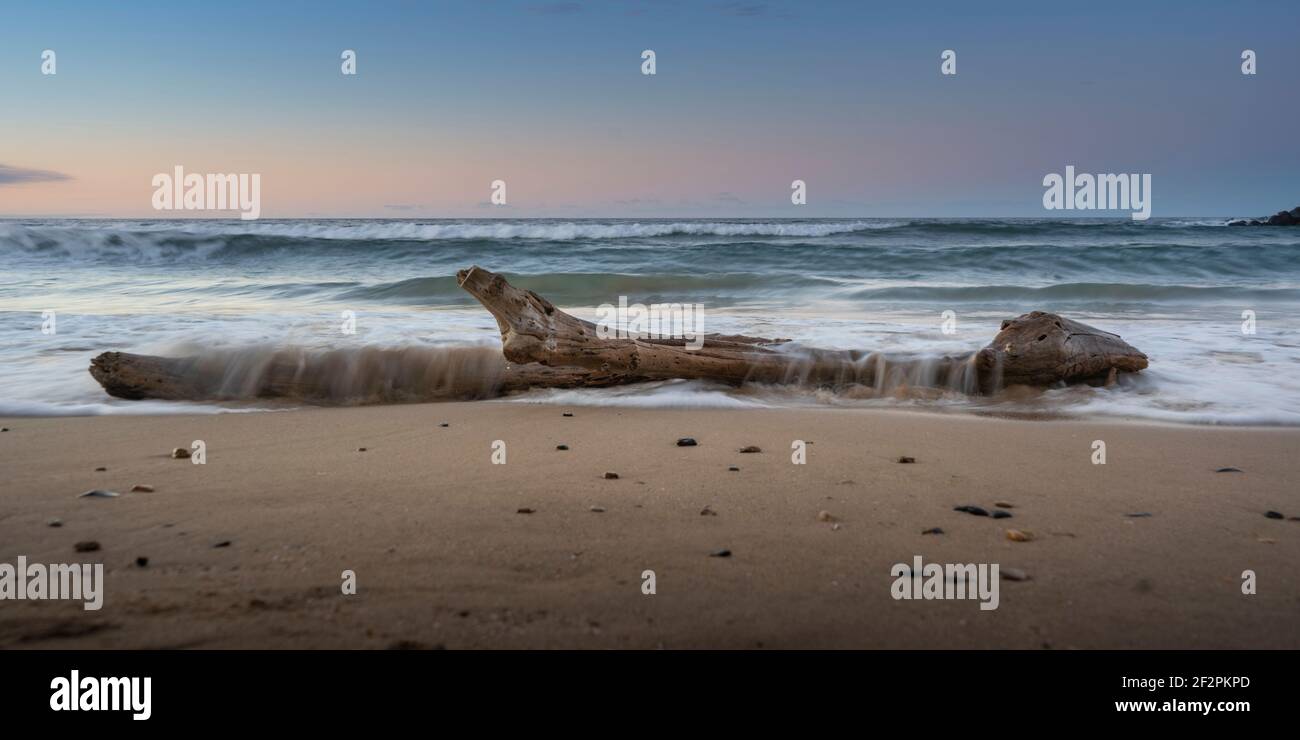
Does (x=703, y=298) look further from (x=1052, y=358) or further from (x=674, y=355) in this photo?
(x=1052, y=358)

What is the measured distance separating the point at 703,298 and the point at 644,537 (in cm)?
1319

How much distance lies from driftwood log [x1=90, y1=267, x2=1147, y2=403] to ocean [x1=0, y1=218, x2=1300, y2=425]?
0.16m

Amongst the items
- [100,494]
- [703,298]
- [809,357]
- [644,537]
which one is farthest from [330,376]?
[703,298]

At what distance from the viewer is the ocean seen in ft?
19.6

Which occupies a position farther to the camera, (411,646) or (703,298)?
(703,298)

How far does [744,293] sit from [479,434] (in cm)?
1200

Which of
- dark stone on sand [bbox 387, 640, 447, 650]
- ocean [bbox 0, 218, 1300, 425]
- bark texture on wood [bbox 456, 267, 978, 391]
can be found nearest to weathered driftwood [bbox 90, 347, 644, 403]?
ocean [bbox 0, 218, 1300, 425]

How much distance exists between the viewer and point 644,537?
2.66 meters

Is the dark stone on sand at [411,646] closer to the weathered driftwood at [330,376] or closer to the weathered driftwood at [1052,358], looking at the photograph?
the weathered driftwood at [330,376]

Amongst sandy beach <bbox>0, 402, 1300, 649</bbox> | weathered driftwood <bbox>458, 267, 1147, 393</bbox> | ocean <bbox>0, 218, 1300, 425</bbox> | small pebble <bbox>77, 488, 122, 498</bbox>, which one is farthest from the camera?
ocean <bbox>0, 218, 1300, 425</bbox>

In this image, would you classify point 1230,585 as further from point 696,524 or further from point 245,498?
point 245,498

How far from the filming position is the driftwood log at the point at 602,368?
5785mm

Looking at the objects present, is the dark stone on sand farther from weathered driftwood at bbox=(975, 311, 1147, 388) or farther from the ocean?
weathered driftwood at bbox=(975, 311, 1147, 388)

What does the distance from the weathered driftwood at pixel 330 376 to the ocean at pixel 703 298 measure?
5.6 inches
